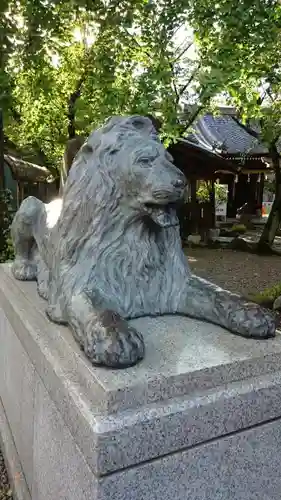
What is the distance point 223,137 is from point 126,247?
61.7ft

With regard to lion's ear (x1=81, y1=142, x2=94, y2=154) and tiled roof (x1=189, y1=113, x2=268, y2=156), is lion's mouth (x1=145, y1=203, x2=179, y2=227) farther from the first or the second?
tiled roof (x1=189, y1=113, x2=268, y2=156)

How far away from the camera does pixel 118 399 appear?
1.33 meters

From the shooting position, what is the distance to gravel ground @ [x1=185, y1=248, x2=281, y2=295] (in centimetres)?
815

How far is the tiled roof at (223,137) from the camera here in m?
17.6

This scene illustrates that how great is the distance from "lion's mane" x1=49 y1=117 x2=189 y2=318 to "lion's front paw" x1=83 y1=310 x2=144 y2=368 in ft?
1.03

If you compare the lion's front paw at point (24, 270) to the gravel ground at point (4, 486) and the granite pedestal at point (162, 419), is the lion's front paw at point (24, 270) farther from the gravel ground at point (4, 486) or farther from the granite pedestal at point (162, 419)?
the gravel ground at point (4, 486)

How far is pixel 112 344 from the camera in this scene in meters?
1.44

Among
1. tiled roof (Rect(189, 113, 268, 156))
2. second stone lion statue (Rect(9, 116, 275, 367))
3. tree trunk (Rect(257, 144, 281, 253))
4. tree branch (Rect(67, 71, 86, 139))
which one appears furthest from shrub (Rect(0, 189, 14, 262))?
tiled roof (Rect(189, 113, 268, 156))

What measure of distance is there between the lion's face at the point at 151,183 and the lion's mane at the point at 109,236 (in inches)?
1.1

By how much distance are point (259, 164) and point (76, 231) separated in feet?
56.5

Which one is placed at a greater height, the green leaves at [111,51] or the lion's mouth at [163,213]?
the green leaves at [111,51]

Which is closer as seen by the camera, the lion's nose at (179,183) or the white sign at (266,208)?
the lion's nose at (179,183)

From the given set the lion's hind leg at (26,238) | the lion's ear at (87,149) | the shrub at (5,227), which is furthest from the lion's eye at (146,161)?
the shrub at (5,227)

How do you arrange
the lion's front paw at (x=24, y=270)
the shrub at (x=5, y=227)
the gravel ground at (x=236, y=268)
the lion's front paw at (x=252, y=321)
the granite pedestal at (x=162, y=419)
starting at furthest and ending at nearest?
the gravel ground at (x=236, y=268) < the shrub at (x=5, y=227) < the lion's front paw at (x=24, y=270) < the lion's front paw at (x=252, y=321) < the granite pedestal at (x=162, y=419)
